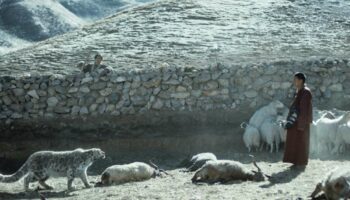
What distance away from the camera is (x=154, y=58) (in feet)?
52.5

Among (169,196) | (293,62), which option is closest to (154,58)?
(293,62)

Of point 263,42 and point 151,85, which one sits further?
point 263,42

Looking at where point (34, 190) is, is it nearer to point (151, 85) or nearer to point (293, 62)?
point (151, 85)

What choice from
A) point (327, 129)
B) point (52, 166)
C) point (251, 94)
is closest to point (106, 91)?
point (251, 94)

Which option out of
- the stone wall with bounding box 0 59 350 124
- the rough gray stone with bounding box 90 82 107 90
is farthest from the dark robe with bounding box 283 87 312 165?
the rough gray stone with bounding box 90 82 107 90

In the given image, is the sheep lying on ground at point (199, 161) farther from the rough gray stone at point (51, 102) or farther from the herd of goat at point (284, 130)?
the rough gray stone at point (51, 102)

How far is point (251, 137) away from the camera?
12.9m

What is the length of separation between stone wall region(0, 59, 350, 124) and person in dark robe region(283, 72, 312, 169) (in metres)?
4.35

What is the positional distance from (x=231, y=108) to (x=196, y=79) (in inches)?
46.4

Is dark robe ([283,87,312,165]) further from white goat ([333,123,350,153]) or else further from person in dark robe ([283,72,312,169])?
white goat ([333,123,350,153])

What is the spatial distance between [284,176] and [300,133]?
0.94m

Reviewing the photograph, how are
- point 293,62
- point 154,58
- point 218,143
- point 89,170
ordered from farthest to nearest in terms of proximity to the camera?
point 154,58 < point 293,62 < point 218,143 < point 89,170

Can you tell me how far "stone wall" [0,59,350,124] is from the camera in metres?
14.4

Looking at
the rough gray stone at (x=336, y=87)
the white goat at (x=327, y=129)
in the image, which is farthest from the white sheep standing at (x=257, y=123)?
the rough gray stone at (x=336, y=87)
